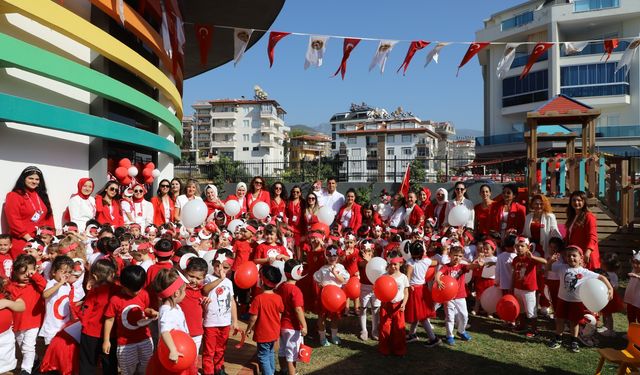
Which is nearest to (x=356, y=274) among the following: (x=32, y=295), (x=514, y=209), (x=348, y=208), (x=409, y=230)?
(x=409, y=230)

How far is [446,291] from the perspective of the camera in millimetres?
5387

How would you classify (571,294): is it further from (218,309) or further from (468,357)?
(218,309)

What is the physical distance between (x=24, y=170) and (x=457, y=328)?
6.52m

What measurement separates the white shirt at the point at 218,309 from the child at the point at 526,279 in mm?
3808

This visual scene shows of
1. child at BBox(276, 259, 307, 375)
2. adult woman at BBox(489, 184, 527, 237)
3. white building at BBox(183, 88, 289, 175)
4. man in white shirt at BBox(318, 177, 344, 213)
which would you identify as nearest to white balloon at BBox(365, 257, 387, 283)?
child at BBox(276, 259, 307, 375)

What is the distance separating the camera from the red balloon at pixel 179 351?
312 cm

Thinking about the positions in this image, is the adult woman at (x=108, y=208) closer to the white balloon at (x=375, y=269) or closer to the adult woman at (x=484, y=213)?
the white balloon at (x=375, y=269)

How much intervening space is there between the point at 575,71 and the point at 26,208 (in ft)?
132

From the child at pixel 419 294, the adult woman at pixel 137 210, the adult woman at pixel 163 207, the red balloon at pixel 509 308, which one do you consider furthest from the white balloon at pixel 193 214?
the red balloon at pixel 509 308

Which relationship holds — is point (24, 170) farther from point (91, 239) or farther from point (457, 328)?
point (457, 328)

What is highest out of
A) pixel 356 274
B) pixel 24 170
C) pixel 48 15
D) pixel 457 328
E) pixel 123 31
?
pixel 123 31

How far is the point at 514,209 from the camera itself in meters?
7.26

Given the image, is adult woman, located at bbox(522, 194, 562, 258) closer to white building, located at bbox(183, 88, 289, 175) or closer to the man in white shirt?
the man in white shirt

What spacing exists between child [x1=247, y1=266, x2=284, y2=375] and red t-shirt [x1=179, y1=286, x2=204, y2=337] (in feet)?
1.52
